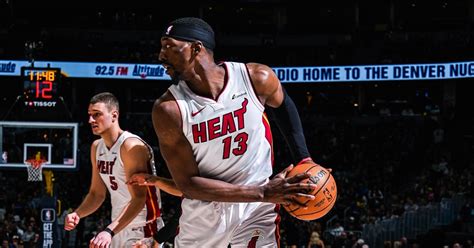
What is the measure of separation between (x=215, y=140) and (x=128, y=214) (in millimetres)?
1673

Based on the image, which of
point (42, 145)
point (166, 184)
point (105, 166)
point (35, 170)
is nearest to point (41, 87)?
point (42, 145)

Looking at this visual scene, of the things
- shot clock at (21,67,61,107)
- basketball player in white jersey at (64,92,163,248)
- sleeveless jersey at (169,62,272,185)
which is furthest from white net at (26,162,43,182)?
sleeveless jersey at (169,62,272,185)

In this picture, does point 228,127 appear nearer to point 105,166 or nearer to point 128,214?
point 128,214

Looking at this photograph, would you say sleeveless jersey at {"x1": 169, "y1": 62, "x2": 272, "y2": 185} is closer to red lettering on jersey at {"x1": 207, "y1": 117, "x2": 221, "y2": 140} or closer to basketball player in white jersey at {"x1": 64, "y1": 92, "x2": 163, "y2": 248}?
red lettering on jersey at {"x1": 207, "y1": 117, "x2": 221, "y2": 140}

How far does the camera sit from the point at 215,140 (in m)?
4.13

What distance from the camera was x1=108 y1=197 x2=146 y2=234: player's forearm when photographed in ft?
17.9

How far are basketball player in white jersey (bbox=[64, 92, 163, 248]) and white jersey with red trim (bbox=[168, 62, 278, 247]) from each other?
1433mm

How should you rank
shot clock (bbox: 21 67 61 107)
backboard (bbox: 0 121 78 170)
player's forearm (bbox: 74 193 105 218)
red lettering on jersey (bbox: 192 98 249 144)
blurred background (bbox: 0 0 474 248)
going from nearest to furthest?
red lettering on jersey (bbox: 192 98 249 144) < player's forearm (bbox: 74 193 105 218) < backboard (bbox: 0 121 78 170) < shot clock (bbox: 21 67 61 107) < blurred background (bbox: 0 0 474 248)

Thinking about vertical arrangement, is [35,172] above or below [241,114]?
below

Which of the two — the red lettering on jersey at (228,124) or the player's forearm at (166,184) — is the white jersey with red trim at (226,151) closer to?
the red lettering on jersey at (228,124)

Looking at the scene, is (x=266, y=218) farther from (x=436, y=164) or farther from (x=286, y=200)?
(x=436, y=164)

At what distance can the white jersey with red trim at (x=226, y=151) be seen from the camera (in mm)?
4113

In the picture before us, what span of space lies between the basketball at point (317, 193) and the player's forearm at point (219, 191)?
0.22 metres

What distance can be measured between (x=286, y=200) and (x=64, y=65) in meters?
22.1
